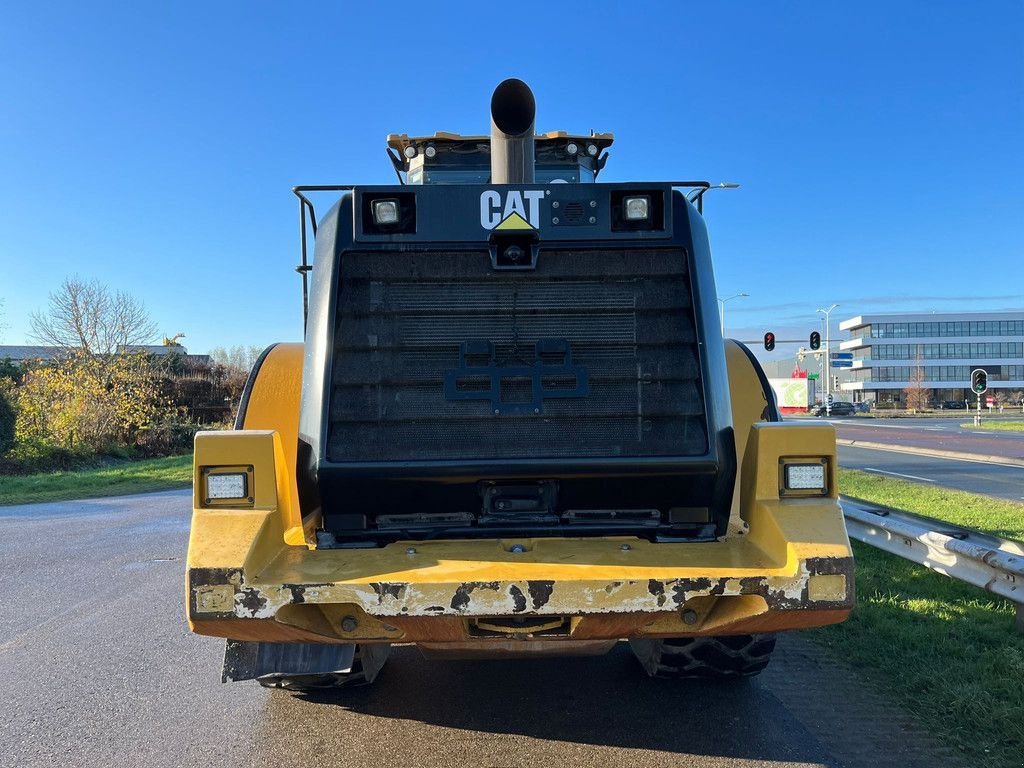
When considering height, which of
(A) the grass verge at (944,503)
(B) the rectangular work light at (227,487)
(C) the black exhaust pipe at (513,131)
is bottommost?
(A) the grass verge at (944,503)

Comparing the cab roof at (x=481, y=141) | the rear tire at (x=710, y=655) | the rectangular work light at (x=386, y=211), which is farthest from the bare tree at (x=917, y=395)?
the rectangular work light at (x=386, y=211)

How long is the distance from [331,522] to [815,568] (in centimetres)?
190

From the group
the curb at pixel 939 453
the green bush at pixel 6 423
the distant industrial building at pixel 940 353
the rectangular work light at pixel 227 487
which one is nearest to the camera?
the rectangular work light at pixel 227 487

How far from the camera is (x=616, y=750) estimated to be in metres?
3.19

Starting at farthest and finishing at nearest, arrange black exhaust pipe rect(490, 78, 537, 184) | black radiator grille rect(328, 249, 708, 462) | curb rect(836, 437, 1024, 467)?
curb rect(836, 437, 1024, 467), black exhaust pipe rect(490, 78, 537, 184), black radiator grille rect(328, 249, 708, 462)

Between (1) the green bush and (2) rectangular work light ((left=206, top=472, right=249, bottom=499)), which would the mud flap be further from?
(1) the green bush

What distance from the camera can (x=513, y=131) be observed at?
378 centimetres

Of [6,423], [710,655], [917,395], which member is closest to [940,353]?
[917,395]

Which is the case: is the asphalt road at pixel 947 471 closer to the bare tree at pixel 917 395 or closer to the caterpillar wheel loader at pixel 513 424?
the caterpillar wheel loader at pixel 513 424

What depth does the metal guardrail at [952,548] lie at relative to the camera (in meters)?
4.29

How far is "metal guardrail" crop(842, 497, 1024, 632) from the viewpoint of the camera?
429 centimetres

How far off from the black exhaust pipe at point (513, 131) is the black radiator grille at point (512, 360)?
788 mm

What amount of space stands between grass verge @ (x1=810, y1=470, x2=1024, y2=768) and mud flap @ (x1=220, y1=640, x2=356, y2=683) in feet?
8.50

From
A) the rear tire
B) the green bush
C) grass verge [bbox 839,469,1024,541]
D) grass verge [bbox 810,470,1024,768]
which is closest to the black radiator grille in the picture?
the rear tire
